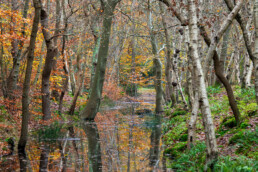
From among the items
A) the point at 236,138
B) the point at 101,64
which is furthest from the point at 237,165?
the point at 101,64

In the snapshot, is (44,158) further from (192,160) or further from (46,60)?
(46,60)

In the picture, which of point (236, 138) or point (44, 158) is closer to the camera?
point (236, 138)

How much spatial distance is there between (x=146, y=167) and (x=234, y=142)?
2.38m

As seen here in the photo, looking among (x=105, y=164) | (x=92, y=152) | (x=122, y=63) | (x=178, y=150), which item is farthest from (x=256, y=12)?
(x=122, y=63)

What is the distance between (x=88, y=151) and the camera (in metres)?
8.41

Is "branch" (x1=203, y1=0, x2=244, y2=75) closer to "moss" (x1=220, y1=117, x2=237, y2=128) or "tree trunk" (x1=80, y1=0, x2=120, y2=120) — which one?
"moss" (x1=220, y1=117, x2=237, y2=128)

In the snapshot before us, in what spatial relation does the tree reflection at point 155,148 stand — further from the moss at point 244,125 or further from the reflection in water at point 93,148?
the moss at point 244,125

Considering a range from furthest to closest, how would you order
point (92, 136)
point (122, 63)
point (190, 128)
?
point (122, 63)
point (92, 136)
point (190, 128)

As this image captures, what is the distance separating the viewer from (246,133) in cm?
650

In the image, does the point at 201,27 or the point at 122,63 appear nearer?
the point at 201,27

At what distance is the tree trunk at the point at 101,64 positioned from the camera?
14522 mm

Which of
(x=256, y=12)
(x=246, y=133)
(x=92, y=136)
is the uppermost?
(x=256, y=12)

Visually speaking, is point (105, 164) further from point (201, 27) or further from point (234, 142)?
point (201, 27)

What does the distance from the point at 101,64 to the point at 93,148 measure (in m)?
7.08
